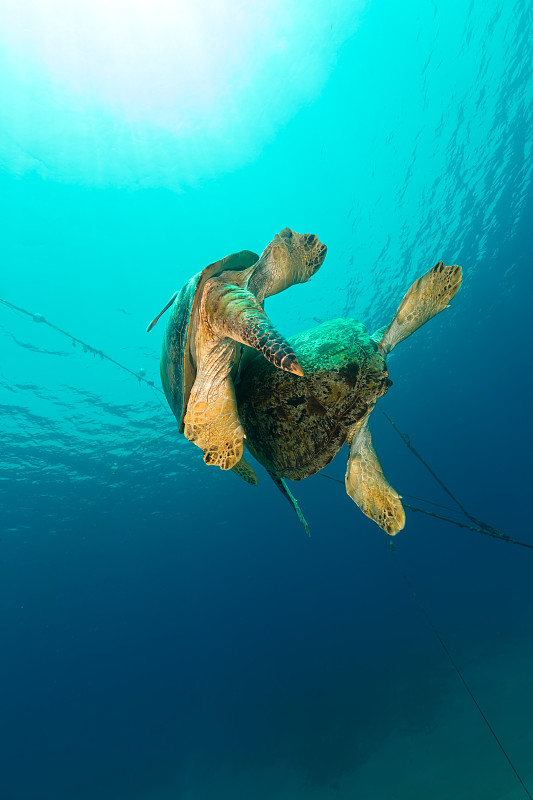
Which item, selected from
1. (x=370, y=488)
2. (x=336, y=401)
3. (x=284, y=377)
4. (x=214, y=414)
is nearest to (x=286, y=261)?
(x=284, y=377)

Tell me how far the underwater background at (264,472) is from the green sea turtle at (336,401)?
6.62 metres

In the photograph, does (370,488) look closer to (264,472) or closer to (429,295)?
(429,295)

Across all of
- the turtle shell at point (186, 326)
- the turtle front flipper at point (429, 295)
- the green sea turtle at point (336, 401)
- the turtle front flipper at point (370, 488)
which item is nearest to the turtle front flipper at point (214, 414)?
the turtle shell at point (186, 326)

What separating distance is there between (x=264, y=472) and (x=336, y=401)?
20.1m

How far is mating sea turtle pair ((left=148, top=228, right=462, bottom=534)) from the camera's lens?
2.09 m

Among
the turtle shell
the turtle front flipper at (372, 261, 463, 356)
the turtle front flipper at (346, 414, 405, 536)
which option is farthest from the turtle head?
the turtle front flipper at (346, 414, 405, 536)

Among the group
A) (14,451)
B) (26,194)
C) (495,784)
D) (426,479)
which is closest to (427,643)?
(495,784)

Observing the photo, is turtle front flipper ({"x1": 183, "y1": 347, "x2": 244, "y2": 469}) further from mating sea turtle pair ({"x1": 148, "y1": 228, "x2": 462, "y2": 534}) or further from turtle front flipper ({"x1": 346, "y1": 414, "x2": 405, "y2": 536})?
turtle front flipper ({"x1": 346, "y1": 414, "x2": 405, "y2": 536})

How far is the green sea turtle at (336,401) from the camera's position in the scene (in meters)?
2.54

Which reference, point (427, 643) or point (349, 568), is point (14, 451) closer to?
point (427, 643)

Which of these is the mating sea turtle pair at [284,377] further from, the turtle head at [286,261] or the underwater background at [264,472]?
the underwater background at [264,472]

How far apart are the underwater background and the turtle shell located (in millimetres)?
6607

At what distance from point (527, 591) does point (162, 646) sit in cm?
3443

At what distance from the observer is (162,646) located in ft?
117
